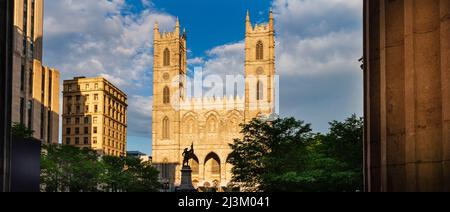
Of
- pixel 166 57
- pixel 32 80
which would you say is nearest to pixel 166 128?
pixel 166 57

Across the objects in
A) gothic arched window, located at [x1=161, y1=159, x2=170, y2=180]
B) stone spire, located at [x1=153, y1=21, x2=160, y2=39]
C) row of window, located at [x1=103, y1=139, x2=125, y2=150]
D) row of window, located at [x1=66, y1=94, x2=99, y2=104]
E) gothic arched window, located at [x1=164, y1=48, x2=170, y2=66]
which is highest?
stone spire, located at [x1=153, y1=21, x2=160, y2=39]

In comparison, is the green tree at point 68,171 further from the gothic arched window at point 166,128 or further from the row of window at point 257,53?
the row of window at point 257,53

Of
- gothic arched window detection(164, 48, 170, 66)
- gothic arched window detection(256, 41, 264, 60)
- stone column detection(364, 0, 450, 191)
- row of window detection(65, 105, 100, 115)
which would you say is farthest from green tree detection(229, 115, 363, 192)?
row of window detection(65, 105, 100, 115)

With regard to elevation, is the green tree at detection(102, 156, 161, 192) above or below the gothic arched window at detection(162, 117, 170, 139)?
below

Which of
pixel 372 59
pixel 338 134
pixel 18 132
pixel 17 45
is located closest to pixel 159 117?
pixel 17 45

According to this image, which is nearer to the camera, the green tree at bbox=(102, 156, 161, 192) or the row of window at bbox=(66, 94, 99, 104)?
the green tree at bbox=(102, 156, 161, 192)

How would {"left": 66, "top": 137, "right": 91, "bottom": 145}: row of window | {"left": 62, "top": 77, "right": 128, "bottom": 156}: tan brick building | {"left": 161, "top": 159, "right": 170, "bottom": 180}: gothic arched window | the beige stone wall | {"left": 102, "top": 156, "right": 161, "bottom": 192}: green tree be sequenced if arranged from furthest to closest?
{"left": 62, "top": 77, "right": 128, "bottom": 156}: tan brick building, {"left": 66, "top": 137, "right": 91, "bottom": 145}: row of window, {"left": 161, "top": 159, "right": 170, "bottom": 180}: gothic arched window, the beige stone wall, {"left": 102, "top": 156, "right": 161, "bottom": 192}: green tree

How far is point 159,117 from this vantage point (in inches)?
4496

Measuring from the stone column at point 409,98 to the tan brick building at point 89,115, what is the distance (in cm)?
10776

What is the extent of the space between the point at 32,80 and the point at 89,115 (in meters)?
50.6

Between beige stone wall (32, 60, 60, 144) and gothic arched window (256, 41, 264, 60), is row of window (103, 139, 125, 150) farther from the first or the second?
beige stone wall (32, 60, 60, 144)

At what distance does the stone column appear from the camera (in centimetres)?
652

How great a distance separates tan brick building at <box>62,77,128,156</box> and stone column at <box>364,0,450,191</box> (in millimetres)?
107756
